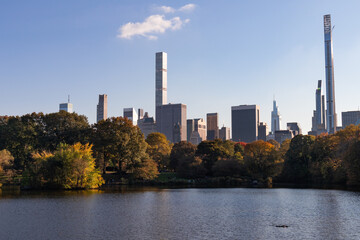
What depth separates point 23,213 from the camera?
136ft

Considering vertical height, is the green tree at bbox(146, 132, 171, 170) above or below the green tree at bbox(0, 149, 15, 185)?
above

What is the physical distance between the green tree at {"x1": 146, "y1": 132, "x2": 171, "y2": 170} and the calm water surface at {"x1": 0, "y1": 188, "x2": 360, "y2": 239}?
67.9 m

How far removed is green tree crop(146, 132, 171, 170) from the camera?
130 m

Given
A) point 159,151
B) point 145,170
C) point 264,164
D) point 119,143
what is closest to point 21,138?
point 119,143

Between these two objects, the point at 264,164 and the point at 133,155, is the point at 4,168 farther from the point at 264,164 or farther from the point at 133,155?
the point at 264,164

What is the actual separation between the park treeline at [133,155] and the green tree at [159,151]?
42.1 ft

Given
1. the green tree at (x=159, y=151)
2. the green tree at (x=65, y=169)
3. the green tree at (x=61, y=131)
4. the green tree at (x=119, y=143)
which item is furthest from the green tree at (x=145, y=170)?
the green tree at (x=65, y=169)

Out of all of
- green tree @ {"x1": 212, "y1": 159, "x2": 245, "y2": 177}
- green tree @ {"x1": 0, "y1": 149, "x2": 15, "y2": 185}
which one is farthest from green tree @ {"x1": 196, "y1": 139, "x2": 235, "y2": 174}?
green tree @ {"x1": 0, "y1": 149, "x2": 15, "y2": 185}

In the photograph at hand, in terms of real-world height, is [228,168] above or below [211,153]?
below

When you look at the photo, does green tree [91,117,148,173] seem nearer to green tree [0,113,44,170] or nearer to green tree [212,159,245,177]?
green tree [0,113,44,170]

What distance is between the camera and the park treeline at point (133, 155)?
7919 centimetres

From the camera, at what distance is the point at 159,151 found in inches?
5374

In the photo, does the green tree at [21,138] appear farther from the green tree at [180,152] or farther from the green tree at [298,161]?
the green tree at [298,161]

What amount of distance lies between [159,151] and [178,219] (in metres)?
97.8
